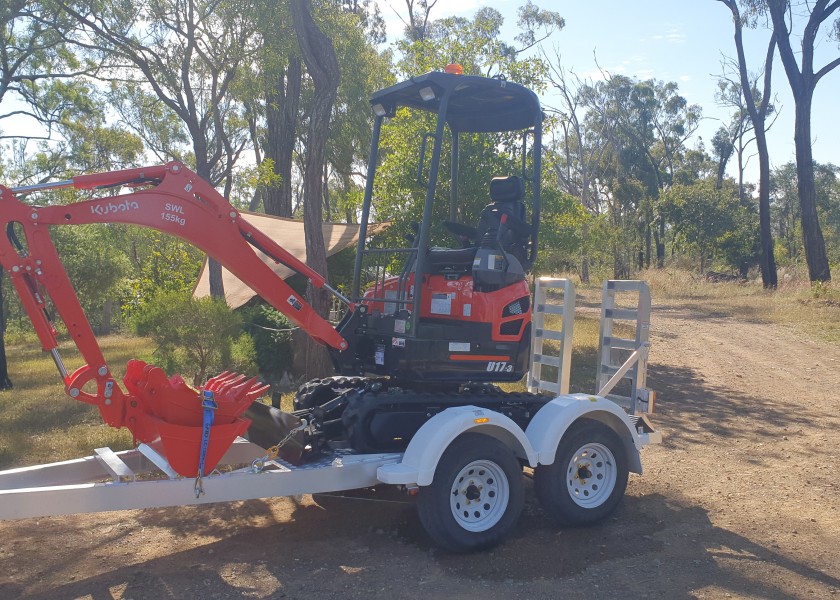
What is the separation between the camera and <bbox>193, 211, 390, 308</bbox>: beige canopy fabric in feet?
47.5

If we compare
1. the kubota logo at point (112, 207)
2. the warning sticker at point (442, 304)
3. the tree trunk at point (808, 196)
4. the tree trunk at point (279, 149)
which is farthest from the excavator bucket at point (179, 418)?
the tree trunk at point (808, 196)

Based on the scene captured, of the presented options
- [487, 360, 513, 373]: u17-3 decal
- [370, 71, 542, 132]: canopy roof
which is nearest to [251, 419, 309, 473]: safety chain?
[487, 360, 513, 373]: u17-3 decal

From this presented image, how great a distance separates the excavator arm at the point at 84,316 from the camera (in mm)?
5109

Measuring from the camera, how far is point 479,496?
582 centimetres

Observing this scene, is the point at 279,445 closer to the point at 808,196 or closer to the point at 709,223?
the point at 808,196

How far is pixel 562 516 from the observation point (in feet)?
20.3

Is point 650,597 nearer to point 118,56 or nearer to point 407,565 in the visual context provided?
point 407,565

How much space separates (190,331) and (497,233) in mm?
6276

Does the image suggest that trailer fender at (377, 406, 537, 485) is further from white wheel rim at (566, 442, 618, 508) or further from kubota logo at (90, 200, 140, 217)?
kubota logo at (90, 200, 140, 217)

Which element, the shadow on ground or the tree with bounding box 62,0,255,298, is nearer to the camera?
the shadow on ground

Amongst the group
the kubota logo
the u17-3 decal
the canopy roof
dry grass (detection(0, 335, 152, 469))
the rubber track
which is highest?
the canopy roof

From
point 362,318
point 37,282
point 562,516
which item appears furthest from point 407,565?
point 37,282

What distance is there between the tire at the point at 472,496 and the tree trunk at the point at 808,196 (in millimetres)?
26092

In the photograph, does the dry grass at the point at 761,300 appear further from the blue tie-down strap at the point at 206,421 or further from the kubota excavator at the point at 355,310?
the blue tie-down strap at the point at 206,421
